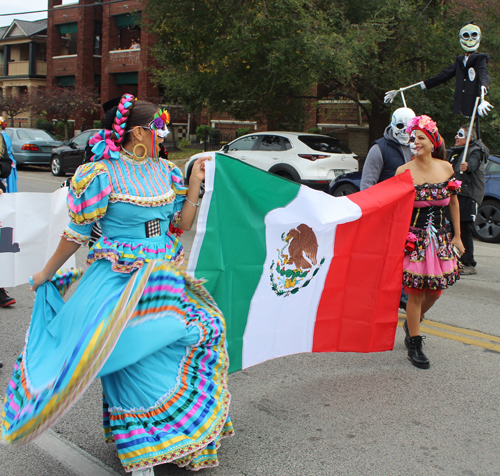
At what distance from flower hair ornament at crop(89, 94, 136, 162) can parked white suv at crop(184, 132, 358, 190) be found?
1048cm

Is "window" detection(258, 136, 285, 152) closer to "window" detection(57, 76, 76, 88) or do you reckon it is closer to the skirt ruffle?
the skirt ruffle

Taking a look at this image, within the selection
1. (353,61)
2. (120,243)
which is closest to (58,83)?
(353,61)

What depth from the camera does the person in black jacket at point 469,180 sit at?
A: 776 cm

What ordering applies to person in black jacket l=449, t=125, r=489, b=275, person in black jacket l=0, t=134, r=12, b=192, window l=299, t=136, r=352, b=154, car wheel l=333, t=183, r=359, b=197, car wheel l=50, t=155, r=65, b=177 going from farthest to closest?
1. car wheel l=50, t=155, r=65, b=177
2. window l=299, t=136, r=352, b=154
3. car wheel l=333, t=183, r=359, b=197
4. person in black jacket l=449, t=125, r=489, b=275
5. person in black jacket l=0, t=134, r=12, b=192

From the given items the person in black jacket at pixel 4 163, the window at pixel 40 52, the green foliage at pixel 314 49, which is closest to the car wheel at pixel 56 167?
the green foliage at pixel 314 49

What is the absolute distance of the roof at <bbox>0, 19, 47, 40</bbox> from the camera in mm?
47031

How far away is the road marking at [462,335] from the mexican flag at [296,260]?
1.31 metres

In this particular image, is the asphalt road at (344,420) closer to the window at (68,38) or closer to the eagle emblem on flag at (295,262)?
the eagle emblem on flag at (295,262)

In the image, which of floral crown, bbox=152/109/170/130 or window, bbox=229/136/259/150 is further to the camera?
window, bbox=229/136/259/150

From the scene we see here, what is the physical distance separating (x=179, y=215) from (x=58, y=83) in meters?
43.0

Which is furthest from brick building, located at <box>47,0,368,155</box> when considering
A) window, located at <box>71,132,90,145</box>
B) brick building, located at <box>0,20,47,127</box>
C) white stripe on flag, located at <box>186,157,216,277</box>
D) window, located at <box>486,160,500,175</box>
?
white stripe on flag, located at <box>186,157,216,277</box>

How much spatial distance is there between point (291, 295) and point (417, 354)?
1500 mm

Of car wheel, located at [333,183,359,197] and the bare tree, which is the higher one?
the bare tree

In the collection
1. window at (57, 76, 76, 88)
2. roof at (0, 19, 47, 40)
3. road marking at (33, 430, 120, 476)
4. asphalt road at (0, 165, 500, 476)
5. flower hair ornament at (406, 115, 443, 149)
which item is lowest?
road marking at (33, 430, 120, 476)
